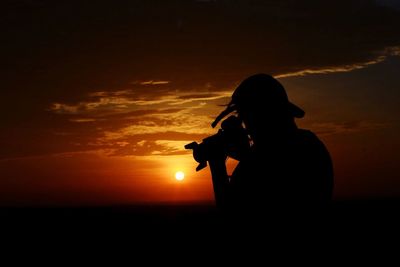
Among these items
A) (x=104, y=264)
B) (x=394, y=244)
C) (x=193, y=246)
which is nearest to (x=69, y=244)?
(x=193, y=246)

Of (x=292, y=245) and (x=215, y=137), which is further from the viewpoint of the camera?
(x=215, y=137)

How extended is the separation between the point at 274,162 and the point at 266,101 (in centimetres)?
34

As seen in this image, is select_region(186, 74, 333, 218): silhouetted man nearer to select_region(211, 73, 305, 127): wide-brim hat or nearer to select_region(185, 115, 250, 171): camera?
select_region(211, 73, 305, 127): wide-brim hat

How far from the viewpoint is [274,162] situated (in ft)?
9.53

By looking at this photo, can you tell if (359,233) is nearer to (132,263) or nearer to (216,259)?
(132,263)

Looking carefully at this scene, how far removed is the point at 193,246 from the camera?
2422 cm

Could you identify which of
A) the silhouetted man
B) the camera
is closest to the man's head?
the silhouetted man

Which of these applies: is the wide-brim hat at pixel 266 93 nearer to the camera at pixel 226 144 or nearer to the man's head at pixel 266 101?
the man's head at pixel 266 101

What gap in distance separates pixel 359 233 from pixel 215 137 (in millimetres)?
29537

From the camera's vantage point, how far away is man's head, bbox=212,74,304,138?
2.99m

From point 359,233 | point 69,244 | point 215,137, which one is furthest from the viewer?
point 359,233

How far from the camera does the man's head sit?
0.80 ft

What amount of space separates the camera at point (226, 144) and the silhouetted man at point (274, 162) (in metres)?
0.20

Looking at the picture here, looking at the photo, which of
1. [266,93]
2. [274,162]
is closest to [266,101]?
[266,93]
